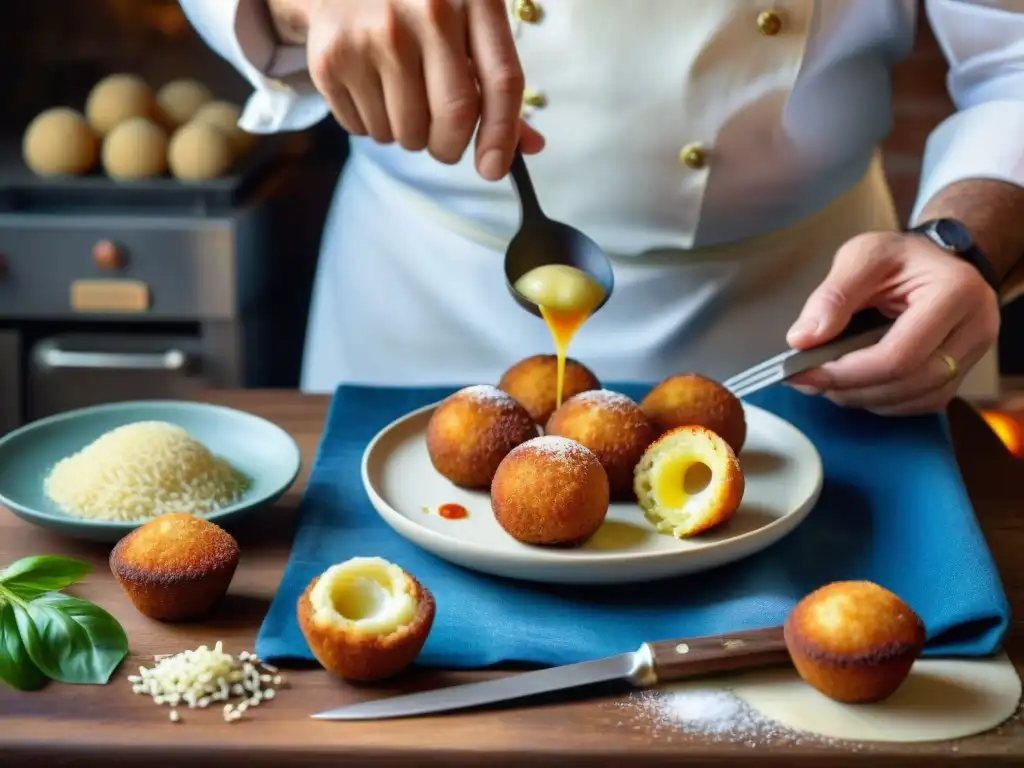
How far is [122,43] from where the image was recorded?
2.79 metres

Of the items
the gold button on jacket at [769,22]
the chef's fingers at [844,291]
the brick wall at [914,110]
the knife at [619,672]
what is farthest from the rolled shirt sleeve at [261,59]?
the brick wall at [914,110]

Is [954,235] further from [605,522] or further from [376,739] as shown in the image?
[376,739]

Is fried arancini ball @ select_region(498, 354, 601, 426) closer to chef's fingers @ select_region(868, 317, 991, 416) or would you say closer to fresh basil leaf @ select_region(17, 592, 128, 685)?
chef's fingers @ select_region(868, 317, 991, 416)

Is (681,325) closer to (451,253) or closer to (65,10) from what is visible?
(451,253)

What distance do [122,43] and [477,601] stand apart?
2.20 m

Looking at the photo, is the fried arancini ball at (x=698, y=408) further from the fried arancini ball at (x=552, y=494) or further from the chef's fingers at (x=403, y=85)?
the chef's fingers at (x=403, y=85)

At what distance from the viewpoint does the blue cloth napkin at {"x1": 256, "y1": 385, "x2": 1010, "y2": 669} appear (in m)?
0.91

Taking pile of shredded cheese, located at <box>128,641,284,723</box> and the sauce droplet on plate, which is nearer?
pile of shredded cheese, located at <box>128,641,284,723</box>

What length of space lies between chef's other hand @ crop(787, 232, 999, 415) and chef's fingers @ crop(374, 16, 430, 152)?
Result: 1.36 feet

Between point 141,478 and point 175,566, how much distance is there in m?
0.18

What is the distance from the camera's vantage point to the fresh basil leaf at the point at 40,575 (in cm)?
93

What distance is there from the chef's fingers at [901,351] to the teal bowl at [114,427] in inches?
20.6

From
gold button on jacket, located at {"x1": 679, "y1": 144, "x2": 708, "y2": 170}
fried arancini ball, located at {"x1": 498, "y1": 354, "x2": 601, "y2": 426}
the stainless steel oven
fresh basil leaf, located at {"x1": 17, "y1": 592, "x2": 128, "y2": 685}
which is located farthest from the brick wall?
fresh basil leaf, located at {"x1": 17, "y1": 592, "x2": 128, "y2": 685}

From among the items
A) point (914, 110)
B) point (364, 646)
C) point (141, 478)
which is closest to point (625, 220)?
point (141, 478)
